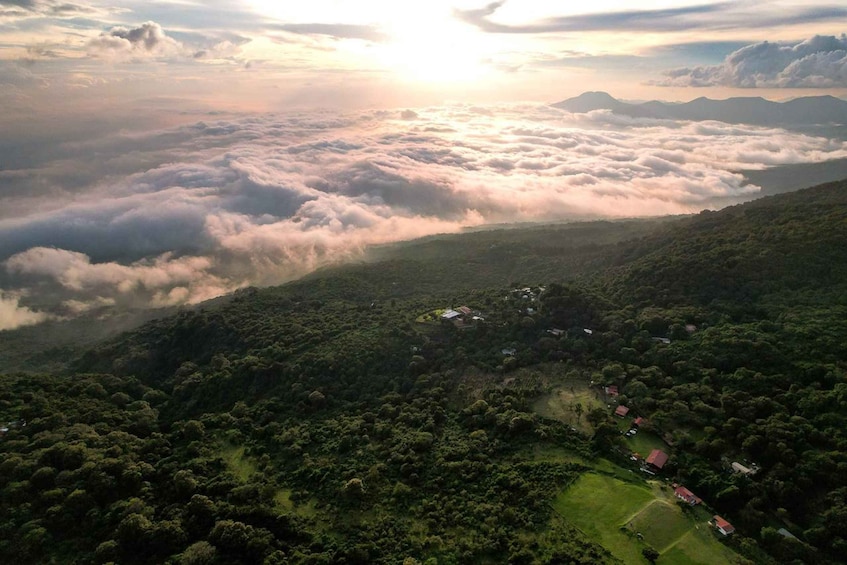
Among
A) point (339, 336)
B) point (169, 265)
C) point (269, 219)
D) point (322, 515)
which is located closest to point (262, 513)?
point (322, 515)

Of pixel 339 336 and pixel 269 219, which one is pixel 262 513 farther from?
pixel 269 219

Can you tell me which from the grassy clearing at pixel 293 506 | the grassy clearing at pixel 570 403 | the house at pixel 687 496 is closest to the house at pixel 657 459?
the house at pixel 687 496

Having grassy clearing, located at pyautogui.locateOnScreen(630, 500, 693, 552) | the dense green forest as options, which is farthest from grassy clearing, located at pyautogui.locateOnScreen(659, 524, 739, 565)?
grassy clearing, located at pyautogui.locateOnScreen(630, 500, 693, 552)

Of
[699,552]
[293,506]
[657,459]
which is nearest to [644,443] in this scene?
[657,459]

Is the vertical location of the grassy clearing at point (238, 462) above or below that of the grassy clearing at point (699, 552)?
below

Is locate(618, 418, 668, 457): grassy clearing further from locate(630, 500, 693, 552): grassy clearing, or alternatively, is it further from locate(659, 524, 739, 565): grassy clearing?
locate(659, 524, 739, 565): grassy clearing

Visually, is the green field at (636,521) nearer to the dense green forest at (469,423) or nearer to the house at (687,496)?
the dense green forest at (469,423)
